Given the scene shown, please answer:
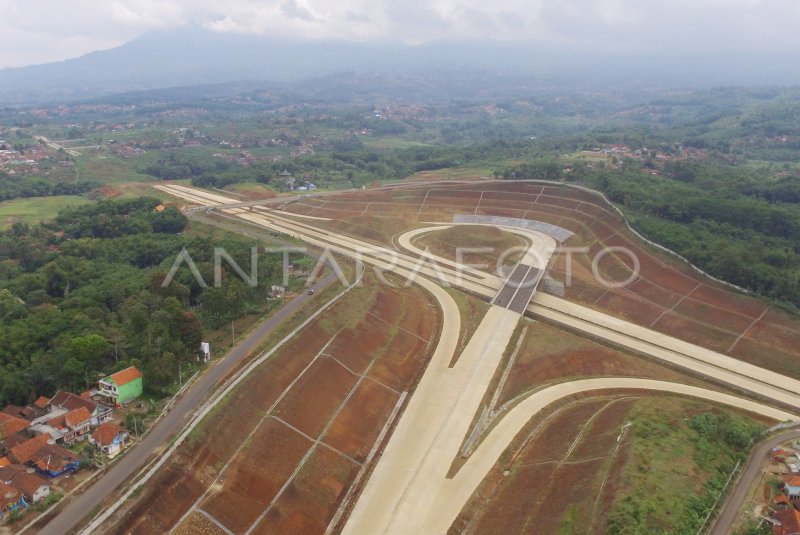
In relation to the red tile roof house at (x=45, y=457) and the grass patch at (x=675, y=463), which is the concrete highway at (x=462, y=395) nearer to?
the grass patch at (x=675, y=463)

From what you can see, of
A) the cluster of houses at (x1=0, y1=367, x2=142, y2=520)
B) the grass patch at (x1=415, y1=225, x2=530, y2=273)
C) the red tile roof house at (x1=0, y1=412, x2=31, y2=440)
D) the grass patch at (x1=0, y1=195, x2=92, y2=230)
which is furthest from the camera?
the grass patch at (x1=0, y1=195, x2=92, y2=230)

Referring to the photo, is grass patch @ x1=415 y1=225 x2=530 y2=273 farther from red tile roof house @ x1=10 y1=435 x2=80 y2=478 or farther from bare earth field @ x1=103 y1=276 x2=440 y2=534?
red tile roof house @ x1=10 y1=435 x2=80 y2=478

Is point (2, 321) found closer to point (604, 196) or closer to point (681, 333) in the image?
point (681, 333)

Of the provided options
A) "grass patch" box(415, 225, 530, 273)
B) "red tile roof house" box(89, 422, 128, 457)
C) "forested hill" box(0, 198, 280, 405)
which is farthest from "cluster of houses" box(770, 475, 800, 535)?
"grass patch" box(415, 225, 530, 273)

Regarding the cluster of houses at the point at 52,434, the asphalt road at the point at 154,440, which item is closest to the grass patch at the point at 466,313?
the asphalt road at the point at 154,440

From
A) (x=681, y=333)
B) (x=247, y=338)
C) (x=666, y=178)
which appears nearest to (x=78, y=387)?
(x=247, y=338)

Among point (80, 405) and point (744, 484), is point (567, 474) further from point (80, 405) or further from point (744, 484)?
point (80, 405)
